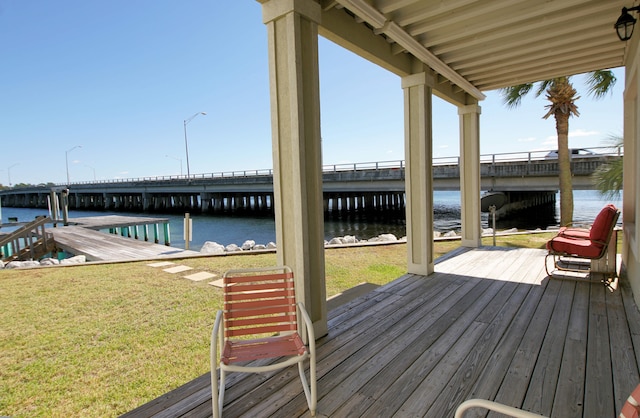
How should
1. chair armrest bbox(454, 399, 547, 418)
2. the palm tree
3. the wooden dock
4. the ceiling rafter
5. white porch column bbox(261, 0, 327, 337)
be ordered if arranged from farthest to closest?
the palm tree
the wooden dock
the ceiling rafter
white porch column bbox(261, 0, 327, 337)
chair armrest bbox(454, 399, 547, 418)

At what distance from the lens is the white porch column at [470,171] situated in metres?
6.30

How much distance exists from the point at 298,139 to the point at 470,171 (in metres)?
5.08

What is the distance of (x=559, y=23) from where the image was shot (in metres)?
3.66

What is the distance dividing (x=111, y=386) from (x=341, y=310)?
82.0 inches

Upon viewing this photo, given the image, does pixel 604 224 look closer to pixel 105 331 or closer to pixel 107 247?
pixel 105 331

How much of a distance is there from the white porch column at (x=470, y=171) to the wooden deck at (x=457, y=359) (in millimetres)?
2615

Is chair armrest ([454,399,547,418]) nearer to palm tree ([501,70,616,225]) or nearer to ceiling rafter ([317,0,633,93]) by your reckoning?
ceiling rafter ([317,0,633,93])

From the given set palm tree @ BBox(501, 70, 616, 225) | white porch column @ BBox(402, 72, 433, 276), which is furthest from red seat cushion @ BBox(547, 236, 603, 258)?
palm tree @ BBox(501, 70, 616, 225)

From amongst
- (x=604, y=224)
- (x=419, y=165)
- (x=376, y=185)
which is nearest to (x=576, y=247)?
(x=604, y=224)

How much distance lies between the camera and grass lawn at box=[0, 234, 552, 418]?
2.32 meters

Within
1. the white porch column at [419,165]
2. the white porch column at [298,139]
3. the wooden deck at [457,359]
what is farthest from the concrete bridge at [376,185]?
the white porch column at [298,139]

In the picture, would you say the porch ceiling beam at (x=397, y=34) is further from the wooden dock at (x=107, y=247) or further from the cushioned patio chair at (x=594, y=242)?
the wooden dock at (x=107, y=247)

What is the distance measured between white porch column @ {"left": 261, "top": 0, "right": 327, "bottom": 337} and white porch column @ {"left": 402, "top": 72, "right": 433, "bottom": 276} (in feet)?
7.47

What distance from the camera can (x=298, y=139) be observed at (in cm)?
251
